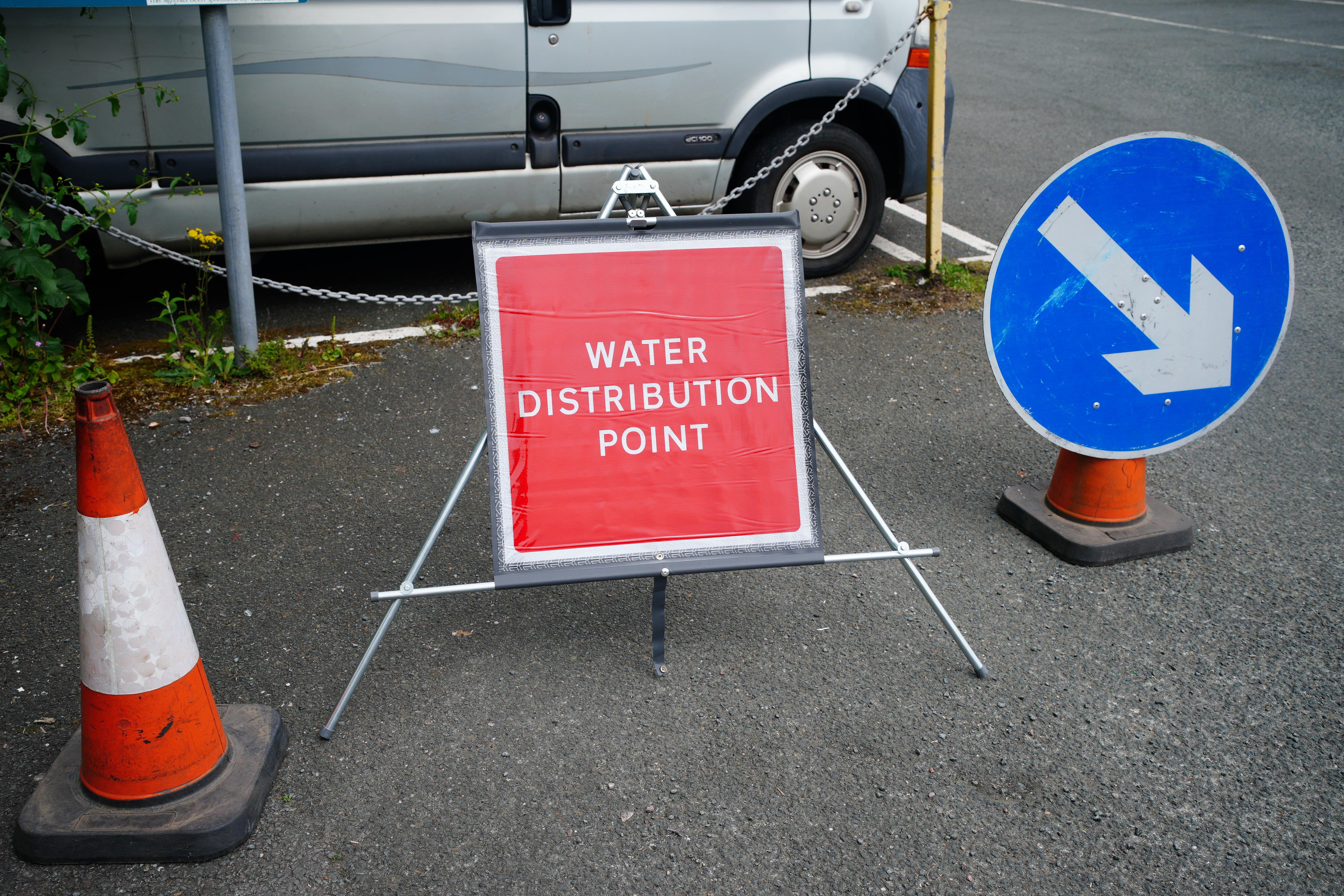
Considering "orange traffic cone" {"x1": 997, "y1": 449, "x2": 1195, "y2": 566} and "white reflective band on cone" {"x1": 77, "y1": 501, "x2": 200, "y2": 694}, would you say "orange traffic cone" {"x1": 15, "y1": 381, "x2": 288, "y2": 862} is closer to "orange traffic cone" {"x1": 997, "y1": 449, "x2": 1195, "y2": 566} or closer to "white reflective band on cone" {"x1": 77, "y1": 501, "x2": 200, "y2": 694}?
"white reflective band on cone" {"x1": 77, "y1": 501, "x2": 200, "y2": 694}

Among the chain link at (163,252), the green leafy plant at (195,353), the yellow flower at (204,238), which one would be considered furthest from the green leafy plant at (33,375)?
the yellow flower at (204,238)

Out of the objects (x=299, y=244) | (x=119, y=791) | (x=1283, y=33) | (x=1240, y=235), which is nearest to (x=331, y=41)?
(x=299, y=244)

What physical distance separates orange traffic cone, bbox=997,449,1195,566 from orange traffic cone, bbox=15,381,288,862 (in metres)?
2.58

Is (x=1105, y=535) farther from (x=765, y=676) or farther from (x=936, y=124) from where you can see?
(x=936, y=124)

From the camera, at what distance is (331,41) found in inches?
174

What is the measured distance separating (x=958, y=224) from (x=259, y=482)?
4.98m

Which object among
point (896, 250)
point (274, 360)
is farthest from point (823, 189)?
point (274, 360)

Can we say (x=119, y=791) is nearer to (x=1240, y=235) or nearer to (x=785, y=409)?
(x=785, y=409)

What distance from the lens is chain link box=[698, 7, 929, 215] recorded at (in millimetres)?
4855

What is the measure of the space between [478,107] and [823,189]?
191 centimetres

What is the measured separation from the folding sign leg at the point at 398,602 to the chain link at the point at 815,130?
2.54m

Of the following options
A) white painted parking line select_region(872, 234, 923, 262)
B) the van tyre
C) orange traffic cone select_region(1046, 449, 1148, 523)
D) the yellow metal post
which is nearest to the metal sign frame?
orange traffic cone select_region(1046, 449, 1148, 523)

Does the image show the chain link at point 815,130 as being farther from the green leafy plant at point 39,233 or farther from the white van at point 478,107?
the green leafy plant at point 39,233

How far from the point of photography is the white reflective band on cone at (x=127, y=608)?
2.18m
